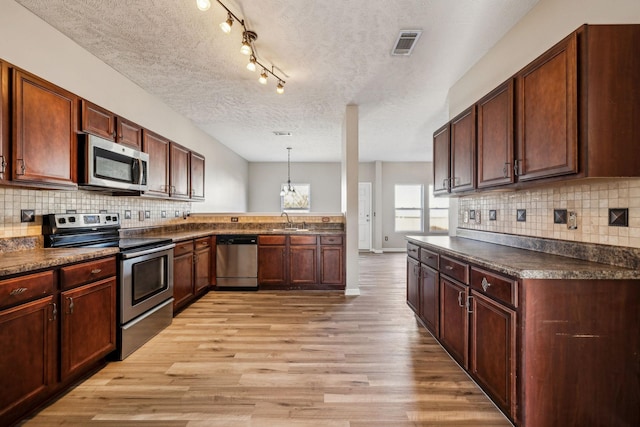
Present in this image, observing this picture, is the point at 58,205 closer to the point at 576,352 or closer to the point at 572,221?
the point at 576,352

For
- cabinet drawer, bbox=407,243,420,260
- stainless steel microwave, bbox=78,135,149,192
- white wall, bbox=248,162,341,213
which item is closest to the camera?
stainless steel microwave, bbox=78,135,149,192

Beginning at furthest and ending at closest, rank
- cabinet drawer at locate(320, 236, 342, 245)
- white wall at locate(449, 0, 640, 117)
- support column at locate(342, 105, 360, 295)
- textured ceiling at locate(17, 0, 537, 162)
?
cabinet drawer at locate(320, 236, 342, 245) → support column at locate(342, 105, 360, 295) → textured ceiling at locate(17, 0, 537, 162) → white wall at locate(449, 0, 640, 117)

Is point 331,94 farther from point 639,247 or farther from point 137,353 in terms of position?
point 137,353

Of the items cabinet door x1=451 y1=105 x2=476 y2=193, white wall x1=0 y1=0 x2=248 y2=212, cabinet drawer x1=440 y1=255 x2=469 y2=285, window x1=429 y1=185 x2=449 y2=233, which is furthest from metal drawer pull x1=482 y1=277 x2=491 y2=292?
window x1=429 y1=185 x2=449 y2=233

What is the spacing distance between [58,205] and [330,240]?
10.0 feet

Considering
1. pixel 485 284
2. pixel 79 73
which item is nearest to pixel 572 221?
pixel 485 284

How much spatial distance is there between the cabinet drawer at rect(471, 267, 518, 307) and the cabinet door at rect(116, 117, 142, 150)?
322 cm

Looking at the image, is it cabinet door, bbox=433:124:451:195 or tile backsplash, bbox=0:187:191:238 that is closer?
tile backsplash, bbox=0:187:191:238

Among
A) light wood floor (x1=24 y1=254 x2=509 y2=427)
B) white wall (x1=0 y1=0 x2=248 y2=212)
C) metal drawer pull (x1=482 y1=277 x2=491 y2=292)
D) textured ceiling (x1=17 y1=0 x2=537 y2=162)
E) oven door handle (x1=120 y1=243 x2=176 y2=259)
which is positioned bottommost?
light wood floor (x1=24 y1=254 x2=509 y2=427)

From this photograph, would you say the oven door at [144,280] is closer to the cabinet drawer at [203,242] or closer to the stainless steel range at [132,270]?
the stainless steel range at [132,270]

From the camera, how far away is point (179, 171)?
3.96 meters

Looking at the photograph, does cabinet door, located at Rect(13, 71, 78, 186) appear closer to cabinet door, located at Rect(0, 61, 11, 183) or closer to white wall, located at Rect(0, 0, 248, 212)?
cabinet door, located at Rect(0, 61, 11, 183)

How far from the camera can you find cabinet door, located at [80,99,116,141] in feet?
7.68

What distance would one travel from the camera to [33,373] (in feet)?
5.40
